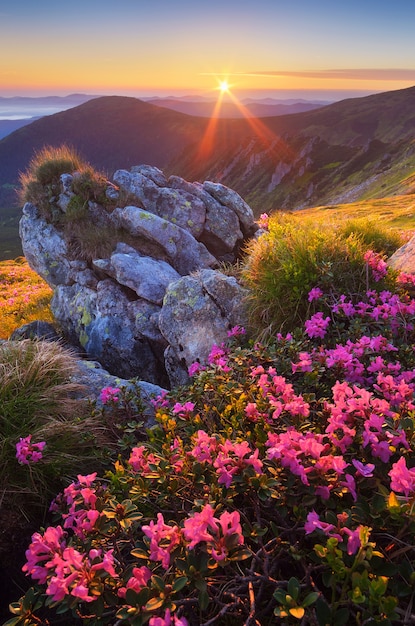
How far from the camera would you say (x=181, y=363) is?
9.50m

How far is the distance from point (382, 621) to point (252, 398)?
8.33 ft

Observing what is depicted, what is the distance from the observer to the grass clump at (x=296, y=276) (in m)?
7.56

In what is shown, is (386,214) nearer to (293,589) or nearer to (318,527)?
(318,527)

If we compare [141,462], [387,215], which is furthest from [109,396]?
[387,215]

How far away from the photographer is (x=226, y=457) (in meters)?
3.10

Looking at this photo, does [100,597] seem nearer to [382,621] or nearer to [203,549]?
[203,549]

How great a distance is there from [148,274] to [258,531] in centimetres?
969

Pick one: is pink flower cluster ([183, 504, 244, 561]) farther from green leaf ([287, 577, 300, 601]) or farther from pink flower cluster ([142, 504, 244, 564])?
green leaf ([287, 577, 300, 601])

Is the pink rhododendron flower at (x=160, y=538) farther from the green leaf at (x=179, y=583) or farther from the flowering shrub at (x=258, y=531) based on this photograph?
the green leaf at (x=179, y=583)

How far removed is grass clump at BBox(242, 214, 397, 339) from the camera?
24.8ft

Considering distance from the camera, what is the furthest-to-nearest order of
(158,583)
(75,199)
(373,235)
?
(75,199), (373,235), (158,583)

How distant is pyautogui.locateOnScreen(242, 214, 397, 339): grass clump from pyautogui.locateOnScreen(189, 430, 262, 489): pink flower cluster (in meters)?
4.27

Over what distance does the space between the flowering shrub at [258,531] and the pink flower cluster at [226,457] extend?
1 centimetres

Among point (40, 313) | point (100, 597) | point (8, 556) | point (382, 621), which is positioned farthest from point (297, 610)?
point (40, 313)
